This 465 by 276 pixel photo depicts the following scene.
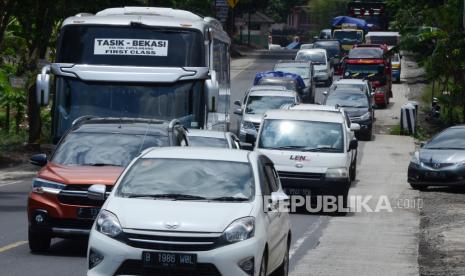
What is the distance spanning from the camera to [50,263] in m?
15.1

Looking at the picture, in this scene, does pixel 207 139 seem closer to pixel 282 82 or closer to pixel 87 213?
pixel 87 213

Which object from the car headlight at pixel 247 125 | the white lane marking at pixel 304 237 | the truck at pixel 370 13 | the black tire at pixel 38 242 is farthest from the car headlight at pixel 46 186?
the truck at pixel 370 13

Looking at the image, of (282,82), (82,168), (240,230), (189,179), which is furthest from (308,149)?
(282,82)

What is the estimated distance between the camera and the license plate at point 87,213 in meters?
15.6

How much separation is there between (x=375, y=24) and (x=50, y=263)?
67799 mm

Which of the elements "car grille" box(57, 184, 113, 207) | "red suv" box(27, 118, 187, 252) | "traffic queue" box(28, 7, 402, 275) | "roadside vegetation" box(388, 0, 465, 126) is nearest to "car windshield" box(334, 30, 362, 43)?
"roadside vegetation" box(388, 0, 465, 126)

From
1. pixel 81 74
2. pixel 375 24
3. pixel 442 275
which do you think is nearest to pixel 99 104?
pixel 81 74

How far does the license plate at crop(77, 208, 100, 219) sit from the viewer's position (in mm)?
15586

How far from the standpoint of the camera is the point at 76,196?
51.2 ft

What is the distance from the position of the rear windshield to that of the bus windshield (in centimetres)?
48

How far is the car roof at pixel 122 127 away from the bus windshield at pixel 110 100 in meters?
3.14

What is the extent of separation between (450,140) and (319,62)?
33177mm

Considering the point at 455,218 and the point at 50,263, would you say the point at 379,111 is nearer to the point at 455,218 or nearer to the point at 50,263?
the point at 455,218

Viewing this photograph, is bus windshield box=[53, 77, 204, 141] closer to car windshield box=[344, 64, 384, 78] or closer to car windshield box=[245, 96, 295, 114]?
car windshield box=[245, 96, 295, 114]
